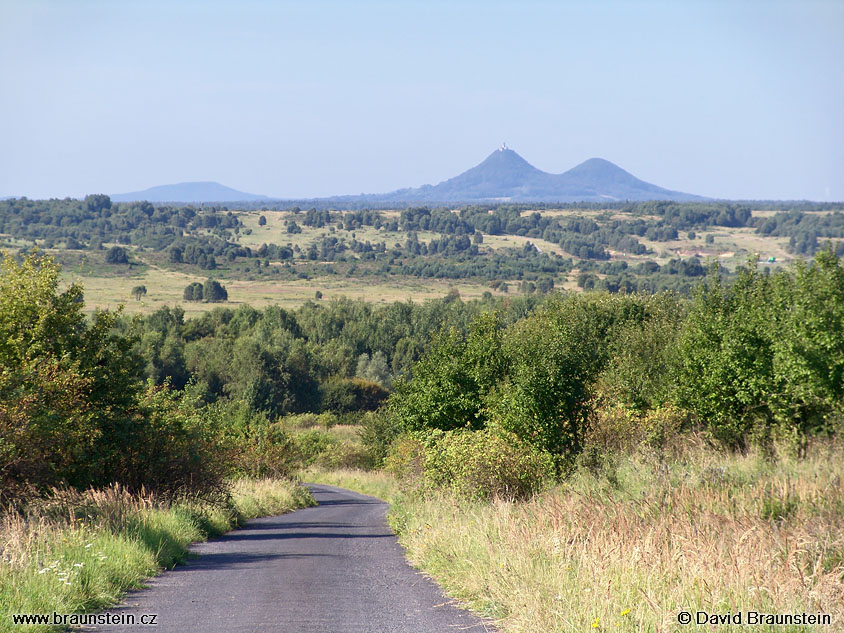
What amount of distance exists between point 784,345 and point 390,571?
57.7ft

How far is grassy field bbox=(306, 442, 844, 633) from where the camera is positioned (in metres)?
6.94

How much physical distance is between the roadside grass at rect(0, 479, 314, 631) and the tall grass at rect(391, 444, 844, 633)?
3.57 metres

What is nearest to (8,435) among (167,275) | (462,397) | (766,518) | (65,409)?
(65,409)

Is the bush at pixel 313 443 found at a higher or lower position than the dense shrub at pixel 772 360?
lower

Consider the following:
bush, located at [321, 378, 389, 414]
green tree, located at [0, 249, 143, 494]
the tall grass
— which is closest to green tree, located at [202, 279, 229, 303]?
bush, located at [321, 378, 389, 414]

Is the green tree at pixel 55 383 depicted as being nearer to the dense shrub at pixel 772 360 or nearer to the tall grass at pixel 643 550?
the tall grass at pixel 643 550

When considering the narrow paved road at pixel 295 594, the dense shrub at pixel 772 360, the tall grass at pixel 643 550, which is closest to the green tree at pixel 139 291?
the dense shrub at pixel 772 360

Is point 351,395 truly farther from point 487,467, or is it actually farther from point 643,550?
point 643,550

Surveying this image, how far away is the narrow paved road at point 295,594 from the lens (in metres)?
7.55

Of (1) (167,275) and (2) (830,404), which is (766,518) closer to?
(2) (830,404)

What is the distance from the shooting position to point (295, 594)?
899cm

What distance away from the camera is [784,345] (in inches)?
978

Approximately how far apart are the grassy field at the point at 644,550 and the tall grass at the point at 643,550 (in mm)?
19

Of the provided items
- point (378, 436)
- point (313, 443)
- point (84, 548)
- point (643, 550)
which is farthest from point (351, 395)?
point (643, 550)
